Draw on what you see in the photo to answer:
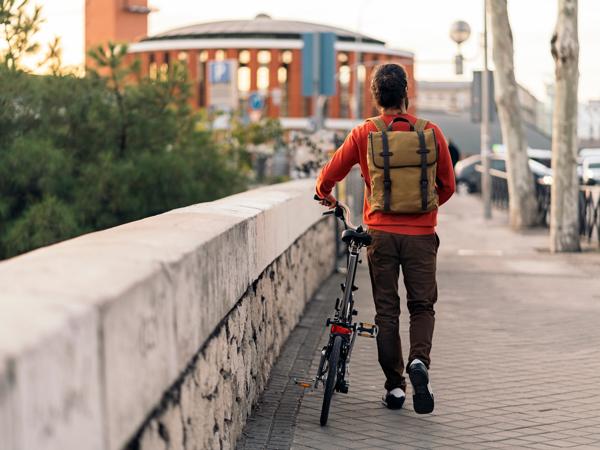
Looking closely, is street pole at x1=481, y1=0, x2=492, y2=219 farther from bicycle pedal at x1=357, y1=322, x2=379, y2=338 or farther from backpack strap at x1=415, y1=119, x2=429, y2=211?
backpack strap at x1=415, y1=119, x2=429, y2=211

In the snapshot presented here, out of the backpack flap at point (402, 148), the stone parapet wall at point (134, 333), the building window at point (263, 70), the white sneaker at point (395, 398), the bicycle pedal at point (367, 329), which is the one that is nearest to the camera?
the stone parapet wall at point (134, 333)

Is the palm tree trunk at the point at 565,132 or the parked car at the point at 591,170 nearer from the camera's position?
the palm tree trunk at the point at 565,132

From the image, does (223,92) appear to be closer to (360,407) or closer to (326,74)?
(326,74)

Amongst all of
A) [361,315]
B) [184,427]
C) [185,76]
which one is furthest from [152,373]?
[185,76]

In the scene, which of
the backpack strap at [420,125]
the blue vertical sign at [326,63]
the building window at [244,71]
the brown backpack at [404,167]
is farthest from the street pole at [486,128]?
the building window at [244,71]

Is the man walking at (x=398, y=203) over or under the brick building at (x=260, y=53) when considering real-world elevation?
under

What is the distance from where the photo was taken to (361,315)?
11.9 meters

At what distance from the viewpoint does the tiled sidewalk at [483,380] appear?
666cm

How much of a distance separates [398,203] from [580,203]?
17.8 metres

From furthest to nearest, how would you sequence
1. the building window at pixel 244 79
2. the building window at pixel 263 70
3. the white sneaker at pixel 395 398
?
the building window at pixel 244 79 → the building window at pixel 263 70 → the white sneaker at pixel 395 398

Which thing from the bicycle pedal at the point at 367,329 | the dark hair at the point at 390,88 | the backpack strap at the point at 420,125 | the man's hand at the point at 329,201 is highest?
the dark hair at the point at 390,88

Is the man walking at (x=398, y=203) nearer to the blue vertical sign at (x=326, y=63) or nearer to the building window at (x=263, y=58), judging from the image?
the blue vertical sign at (x=326, y=63)

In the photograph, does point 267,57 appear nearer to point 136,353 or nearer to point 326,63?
point 326,63

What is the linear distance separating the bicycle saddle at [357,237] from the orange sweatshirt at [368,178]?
6.6 inches
